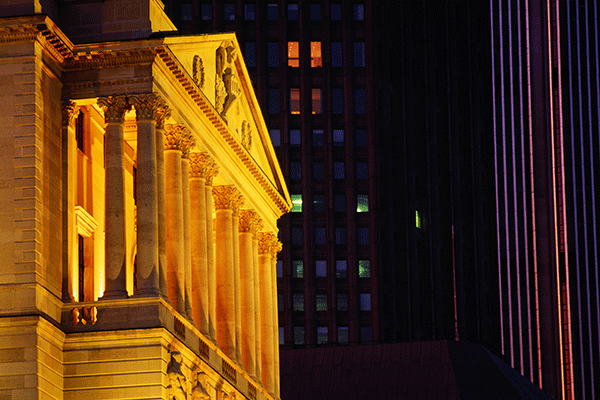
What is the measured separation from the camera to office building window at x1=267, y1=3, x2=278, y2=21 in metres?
176

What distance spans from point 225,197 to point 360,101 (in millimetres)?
94483

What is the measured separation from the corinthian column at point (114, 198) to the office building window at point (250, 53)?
348ft

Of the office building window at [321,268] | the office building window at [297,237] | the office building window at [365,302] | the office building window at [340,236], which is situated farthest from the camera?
the office building window at [340,236]

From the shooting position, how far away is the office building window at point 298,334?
167m

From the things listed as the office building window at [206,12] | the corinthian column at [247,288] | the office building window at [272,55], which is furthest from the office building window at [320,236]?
the corinthian column at [247,288]

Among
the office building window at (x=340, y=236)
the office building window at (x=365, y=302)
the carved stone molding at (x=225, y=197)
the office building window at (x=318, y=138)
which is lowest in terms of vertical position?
the office building window at (x=365, y=302)

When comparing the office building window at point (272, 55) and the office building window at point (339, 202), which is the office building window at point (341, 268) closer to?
the office building window at point (339, 202)

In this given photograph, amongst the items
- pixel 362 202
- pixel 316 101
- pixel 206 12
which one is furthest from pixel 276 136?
pixel 206 12

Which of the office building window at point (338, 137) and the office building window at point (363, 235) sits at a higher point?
the office building window at point (338, 137)

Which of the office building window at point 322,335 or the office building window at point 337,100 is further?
the office building window at point 337,100

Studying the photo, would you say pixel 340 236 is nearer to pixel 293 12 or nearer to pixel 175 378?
pixel 293 12

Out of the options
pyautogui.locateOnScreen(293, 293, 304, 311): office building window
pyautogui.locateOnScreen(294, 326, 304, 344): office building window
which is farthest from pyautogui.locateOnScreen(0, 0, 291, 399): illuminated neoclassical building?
pyautogui.locateOnScreen(293, 293, 304, 311): office building window

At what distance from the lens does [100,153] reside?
2906 inches

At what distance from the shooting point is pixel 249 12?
17575 centimetres
